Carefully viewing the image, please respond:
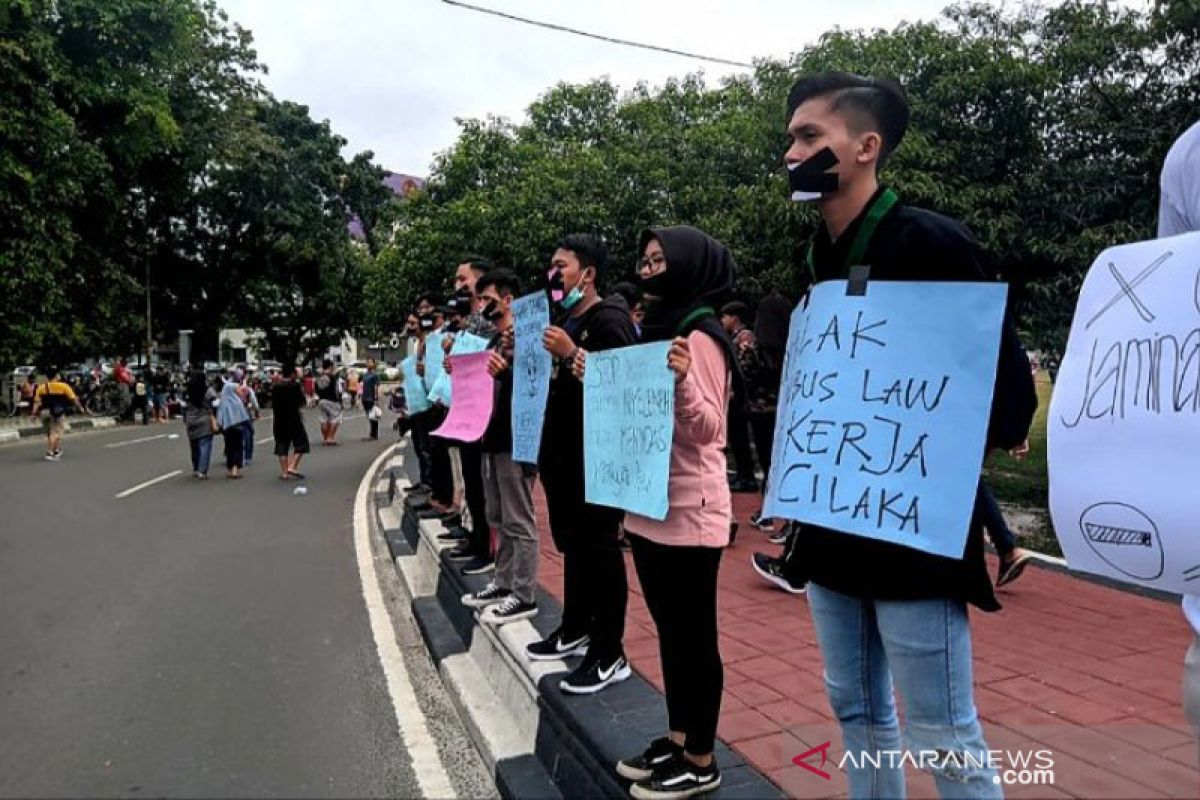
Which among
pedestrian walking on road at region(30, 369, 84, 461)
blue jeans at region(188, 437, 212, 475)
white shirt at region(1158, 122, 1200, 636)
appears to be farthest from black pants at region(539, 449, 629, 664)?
pedestrian walking on road at region(30, 369, 84, 461)

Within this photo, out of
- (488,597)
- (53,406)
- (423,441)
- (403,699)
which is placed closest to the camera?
(403,699)

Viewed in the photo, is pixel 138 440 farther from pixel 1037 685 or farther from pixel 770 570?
pixel 1037 685

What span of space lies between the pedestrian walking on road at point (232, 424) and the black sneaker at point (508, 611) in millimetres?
10124

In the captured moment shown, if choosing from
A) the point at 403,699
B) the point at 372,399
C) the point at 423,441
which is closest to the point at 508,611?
the point at 403,699

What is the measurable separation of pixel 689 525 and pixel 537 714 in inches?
52.5

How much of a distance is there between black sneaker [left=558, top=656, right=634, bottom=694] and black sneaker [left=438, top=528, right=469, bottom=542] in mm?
2958

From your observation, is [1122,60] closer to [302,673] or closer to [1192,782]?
[1192,782]

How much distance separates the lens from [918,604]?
1.95 metres

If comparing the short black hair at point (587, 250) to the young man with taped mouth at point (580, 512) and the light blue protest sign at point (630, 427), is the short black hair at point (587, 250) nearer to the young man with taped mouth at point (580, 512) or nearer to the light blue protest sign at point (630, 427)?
the young man with taped mouth at point (580, 512)

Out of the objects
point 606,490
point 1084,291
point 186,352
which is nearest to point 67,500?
point 606,490

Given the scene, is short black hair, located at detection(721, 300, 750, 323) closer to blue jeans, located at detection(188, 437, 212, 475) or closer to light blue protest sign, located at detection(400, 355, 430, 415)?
light blue protest sign, located at detection(400, 355, 430, 415)

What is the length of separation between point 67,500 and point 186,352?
1107 inches

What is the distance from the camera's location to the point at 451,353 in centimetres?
611

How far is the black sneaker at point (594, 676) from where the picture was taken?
379cm
